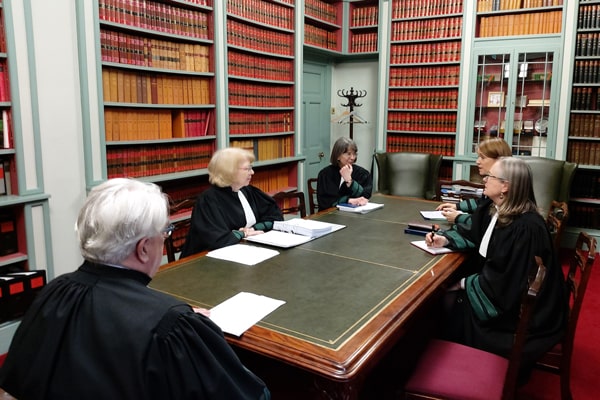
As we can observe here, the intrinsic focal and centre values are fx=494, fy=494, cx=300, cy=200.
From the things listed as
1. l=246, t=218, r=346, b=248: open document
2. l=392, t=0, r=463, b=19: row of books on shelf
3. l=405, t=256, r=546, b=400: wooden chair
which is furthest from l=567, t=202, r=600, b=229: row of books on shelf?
l=405, t=256, r=546, b=400: wooden chair

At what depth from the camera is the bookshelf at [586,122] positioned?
15.9 feet

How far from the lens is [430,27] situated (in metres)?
5.71

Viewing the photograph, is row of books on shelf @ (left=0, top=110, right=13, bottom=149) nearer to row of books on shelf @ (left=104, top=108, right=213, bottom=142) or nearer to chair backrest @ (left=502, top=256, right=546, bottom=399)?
row of books on shelf @ (left=104, top=108, right=213, bottom=142)

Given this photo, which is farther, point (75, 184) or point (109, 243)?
point (75, 184)

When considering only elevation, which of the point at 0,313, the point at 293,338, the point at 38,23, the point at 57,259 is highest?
the point at 38,23

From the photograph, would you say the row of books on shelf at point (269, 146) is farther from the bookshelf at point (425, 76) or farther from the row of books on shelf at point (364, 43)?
the row of books on shelf at point (364, 43)

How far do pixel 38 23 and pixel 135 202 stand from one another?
2451mm

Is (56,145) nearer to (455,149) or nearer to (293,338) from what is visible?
(293,338)

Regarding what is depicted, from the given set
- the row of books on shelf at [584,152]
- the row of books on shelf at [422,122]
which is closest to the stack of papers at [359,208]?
the row of books on shelf at [422,122]

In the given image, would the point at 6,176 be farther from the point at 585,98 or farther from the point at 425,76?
the point at 585,98

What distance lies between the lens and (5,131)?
2932mm

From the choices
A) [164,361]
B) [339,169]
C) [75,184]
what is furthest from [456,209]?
[164,361]

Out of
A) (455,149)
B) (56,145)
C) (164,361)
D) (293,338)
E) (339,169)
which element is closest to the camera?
(164,361)

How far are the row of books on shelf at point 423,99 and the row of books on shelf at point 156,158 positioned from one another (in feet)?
8.55
